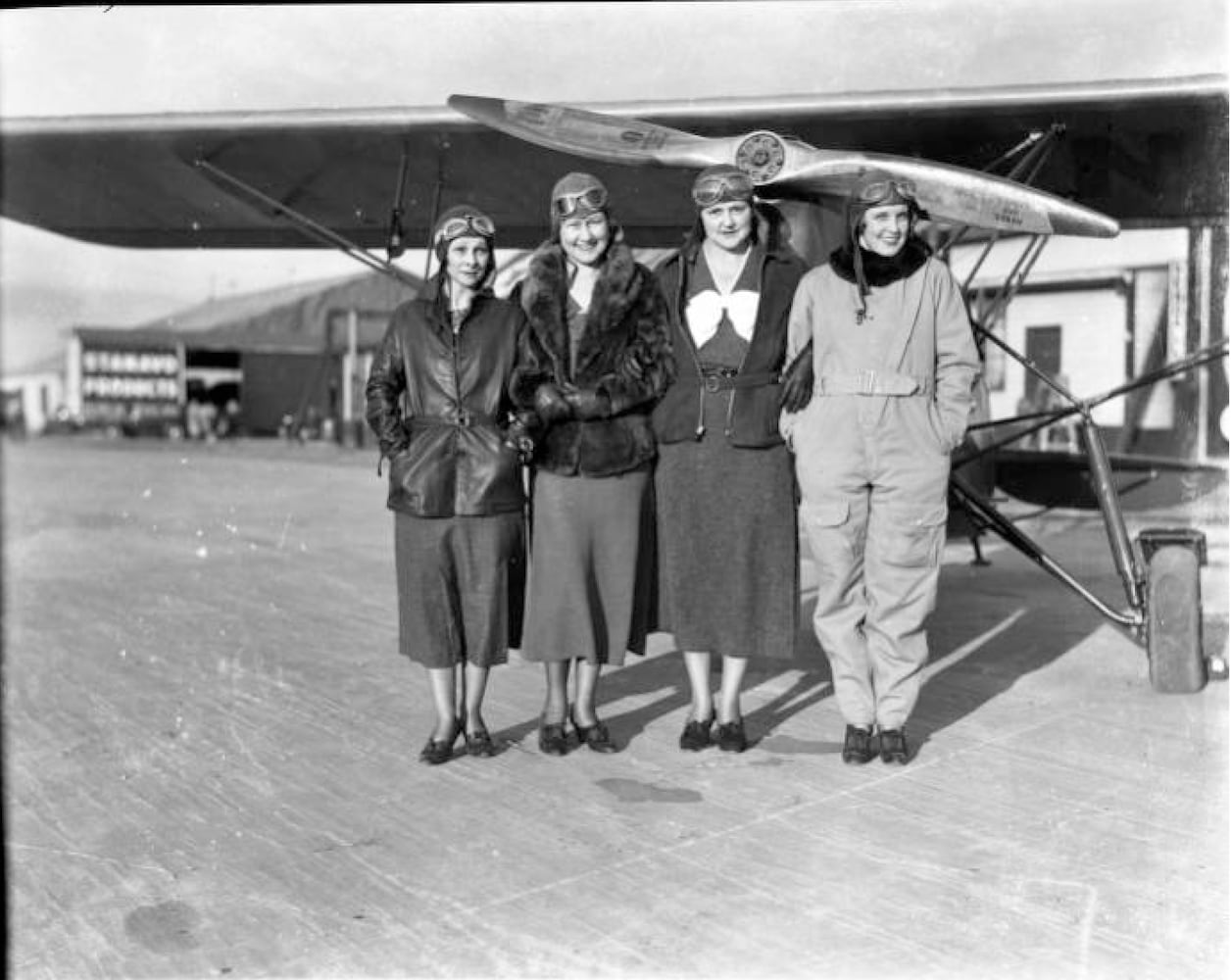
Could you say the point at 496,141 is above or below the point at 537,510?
above

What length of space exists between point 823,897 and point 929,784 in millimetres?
995

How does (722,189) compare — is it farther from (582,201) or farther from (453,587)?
(453,587)

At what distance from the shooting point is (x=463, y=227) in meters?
3.68

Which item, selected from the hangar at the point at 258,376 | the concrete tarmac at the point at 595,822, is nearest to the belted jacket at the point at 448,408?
the concrete tarmac at the point at 595,822

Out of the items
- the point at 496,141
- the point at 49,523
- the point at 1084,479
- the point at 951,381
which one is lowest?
the point at 49,523

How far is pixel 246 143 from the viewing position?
19.7 ft

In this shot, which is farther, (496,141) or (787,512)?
(496,141)

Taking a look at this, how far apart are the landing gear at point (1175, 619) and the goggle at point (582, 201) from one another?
2812mm

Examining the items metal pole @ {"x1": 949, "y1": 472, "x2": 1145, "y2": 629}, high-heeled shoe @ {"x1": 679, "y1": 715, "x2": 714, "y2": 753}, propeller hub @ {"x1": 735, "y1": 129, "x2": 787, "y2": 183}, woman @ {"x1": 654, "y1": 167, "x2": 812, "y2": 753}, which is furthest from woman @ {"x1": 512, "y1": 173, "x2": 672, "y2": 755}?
metal pole @ {"x1": 949, "y1": 472, "x2": 1145, "y2": 629}


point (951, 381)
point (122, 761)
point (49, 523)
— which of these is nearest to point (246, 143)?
point (122, 761)

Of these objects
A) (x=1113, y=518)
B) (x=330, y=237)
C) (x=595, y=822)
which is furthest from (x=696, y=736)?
(x=330, y=237)

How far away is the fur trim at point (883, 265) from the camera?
145 inches

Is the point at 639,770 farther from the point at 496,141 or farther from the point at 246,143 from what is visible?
the point at 246,143

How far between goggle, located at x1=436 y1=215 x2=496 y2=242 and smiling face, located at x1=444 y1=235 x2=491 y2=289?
0.02m
